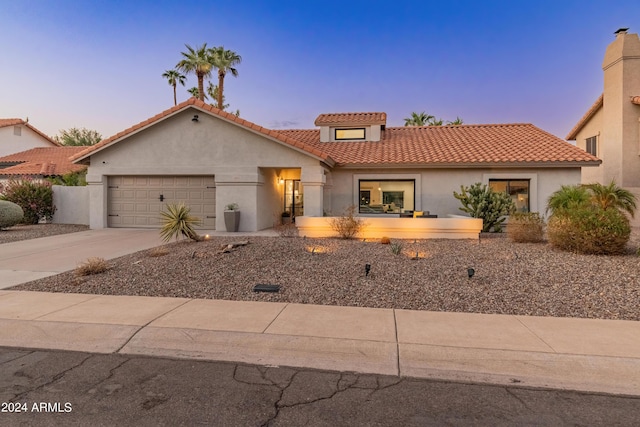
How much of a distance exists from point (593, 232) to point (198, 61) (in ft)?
113

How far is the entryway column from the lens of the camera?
48.1 feet

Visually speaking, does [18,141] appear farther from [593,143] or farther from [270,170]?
[593,143]

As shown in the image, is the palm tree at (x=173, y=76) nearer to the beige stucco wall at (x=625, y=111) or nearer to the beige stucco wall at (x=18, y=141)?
the beige stucco wall at (x=18, y=141)

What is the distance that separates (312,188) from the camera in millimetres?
14820

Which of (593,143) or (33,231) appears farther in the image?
(593,143)

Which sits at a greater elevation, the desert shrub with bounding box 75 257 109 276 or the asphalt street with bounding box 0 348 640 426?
the desert shrub with bounding box 75 257 109 276

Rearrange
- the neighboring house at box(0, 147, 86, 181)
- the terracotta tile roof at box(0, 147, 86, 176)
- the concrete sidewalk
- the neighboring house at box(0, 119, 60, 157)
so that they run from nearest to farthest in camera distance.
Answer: the concrete sidewalk < the neighboring house at box(0, 147, 86, 181) < the terracotta tile roof at box(0, 147, 86, 176) < the neighboring house at box(0, 119, 60, 157)

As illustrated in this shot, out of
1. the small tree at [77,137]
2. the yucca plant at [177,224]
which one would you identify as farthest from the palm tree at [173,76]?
the yucca plant at [177,224]

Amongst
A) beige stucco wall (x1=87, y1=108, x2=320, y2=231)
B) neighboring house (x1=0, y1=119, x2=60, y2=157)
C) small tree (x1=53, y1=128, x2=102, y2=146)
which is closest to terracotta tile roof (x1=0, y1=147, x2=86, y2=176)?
neighboring house (x1=0, y1=119, x2=60, y2=157)

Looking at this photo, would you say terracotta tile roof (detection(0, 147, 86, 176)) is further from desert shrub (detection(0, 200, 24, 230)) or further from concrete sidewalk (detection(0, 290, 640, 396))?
concrete sidewalk (detection(0, 290, 640, 396))

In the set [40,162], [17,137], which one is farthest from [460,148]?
[17,137]

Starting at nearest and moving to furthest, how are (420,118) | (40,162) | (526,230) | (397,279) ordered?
(397,279) < (526,230) < (40,162) < (420,118)

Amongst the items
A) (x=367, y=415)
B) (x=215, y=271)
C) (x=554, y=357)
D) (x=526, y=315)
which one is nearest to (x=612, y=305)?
(x=526, y=315)

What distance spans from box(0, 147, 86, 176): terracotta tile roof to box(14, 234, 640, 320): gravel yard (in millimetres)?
24033
